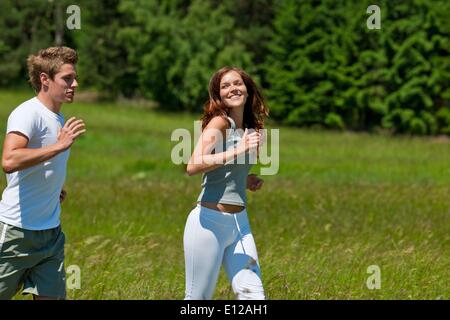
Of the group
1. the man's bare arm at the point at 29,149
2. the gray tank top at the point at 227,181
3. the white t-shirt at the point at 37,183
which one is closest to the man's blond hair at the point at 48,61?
the white t-shirt at the point at 37,183

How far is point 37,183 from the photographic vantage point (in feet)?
17.7

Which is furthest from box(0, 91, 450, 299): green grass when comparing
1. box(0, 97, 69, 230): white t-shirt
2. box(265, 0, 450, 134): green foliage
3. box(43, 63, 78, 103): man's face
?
box(265, 0, 450, 134): green foliage

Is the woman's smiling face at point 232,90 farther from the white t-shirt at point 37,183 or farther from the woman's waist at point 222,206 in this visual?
the white t-shirt at point 37,183

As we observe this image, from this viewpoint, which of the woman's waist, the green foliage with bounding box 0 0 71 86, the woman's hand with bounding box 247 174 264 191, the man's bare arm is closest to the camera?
the man's bare arm

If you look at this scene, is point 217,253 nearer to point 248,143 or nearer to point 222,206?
point 222,206

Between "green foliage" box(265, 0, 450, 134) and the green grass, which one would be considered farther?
"green foliage" box(265, 0, 450, 134)

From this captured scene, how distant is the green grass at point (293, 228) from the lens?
768 centimetres

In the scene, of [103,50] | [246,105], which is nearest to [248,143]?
[246,105]

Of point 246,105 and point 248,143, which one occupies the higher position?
point 246,105

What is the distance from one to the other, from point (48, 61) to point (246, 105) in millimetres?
1343

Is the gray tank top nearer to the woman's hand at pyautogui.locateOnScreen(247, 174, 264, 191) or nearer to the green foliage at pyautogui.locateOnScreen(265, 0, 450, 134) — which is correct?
the woman's hand at pyautogui.locateOnScreen(247, 174, 264, 191)

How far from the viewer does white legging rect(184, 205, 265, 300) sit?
5551 millimetres

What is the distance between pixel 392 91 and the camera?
5169 centimetres

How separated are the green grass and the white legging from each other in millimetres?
1410
